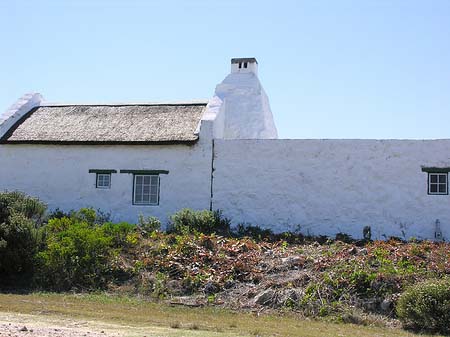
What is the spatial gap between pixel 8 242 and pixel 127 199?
247 inches

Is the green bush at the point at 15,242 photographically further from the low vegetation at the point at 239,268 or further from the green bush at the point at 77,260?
the green bush at the point at 77,260

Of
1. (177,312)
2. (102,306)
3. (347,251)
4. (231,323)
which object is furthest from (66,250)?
(347,251)

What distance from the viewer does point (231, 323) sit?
481 inches

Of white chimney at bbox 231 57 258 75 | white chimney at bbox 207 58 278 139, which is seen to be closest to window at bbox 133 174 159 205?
white chimney at bbox 207 58 278 139

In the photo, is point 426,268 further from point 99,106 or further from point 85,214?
point 99,106

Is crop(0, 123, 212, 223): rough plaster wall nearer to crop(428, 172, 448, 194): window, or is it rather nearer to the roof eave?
the roof eave

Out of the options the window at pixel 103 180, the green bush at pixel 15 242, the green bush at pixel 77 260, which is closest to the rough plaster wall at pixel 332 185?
the window at pixel 103 180

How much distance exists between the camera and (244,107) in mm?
25406

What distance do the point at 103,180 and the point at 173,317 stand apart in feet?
35.3

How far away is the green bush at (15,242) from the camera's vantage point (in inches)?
645

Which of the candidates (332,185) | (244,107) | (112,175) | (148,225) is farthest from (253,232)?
(244,107)

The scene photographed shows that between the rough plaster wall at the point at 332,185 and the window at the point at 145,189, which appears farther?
the window at the point at 145,189

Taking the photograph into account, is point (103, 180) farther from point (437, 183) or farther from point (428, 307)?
point (428, 307)

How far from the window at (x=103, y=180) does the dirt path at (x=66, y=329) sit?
10953 millimetres
